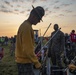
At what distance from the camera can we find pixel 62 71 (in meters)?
8.32

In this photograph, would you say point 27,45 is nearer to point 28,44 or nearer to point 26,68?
point 28,44

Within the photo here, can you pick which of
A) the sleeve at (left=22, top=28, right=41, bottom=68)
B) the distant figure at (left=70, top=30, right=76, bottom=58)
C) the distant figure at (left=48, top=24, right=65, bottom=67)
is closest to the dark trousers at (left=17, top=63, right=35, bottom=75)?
the sleeve at (left=22, top=28, right=41, bottom=68)

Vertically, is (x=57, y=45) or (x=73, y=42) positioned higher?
(x=73, y=42)

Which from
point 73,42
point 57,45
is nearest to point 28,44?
point 57,45

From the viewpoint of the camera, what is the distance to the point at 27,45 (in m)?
4.48

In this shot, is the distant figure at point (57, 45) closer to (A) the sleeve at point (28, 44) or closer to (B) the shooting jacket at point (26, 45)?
(B) the shooting jacket at point (26, 45)

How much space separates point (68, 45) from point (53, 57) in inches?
290

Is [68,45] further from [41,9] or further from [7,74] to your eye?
[41,9]

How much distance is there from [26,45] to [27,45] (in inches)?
0.7

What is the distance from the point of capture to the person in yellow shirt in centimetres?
450

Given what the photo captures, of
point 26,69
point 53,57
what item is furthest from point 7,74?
point 26,69

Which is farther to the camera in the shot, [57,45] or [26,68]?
[57,45]

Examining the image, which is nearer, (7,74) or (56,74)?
(56,74)

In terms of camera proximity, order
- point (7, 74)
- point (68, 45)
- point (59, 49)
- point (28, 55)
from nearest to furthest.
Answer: point (28, 55)
point (59, 49)
point (7, 74)
point (68, 45)
